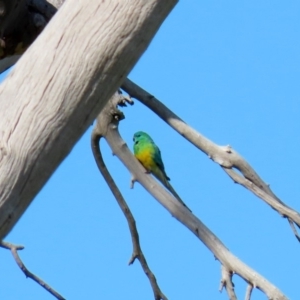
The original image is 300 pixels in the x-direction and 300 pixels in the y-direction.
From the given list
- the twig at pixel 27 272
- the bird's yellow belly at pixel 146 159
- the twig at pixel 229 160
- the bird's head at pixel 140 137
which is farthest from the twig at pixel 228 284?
the bird's head at pixel 140 137

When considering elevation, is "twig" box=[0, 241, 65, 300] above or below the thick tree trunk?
below

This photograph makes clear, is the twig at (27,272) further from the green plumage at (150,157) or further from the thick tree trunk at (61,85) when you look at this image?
the green plumage at (150,157)

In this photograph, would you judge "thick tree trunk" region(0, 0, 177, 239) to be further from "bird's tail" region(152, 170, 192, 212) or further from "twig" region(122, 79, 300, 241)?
"bird's tail" region(152, 170, 192, 212)

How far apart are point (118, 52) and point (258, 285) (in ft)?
4.93

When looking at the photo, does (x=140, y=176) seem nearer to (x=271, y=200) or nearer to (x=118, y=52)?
(x=271, y=200)

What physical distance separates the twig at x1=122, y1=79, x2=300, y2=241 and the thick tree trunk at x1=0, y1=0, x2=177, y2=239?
4.36ft

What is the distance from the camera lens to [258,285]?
322cm

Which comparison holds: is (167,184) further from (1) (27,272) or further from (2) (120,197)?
(1) (27,272)

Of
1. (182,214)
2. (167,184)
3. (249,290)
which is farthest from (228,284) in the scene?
(167,184)

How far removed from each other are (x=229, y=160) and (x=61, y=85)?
1.46 meters

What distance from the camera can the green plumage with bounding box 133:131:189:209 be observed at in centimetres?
435

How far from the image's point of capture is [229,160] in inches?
133

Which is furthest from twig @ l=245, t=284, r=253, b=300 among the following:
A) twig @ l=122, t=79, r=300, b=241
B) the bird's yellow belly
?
the bird's yellow belly

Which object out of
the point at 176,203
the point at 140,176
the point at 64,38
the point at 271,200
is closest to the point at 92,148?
the point at 140,176
